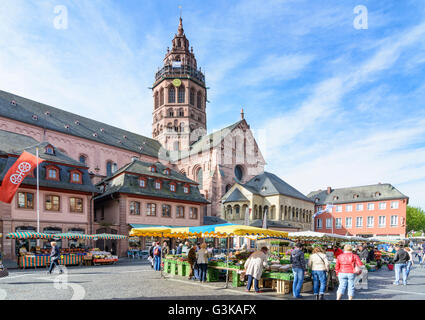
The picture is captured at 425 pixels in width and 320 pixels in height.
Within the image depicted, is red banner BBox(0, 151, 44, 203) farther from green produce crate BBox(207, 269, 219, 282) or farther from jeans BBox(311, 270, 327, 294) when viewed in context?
jeans BBox(311, 270, 327, 294)

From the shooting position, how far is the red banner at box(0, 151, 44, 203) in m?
18.6

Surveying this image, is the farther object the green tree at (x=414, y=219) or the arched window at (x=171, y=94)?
the green tree at (x=414, y=219)

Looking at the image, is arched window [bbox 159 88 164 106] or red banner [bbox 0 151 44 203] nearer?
red banner [bbox 0 151 44 203]

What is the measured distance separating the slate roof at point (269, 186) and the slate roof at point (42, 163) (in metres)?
26.9

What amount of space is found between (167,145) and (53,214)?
36.3 meters

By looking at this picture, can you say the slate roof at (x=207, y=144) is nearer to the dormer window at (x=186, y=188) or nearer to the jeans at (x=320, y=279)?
the dormer window at (x=186, y=188)

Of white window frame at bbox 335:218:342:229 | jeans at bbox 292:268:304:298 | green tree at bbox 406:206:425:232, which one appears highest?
jeans at bbox 292:268:304:298

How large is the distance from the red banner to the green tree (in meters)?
83.3

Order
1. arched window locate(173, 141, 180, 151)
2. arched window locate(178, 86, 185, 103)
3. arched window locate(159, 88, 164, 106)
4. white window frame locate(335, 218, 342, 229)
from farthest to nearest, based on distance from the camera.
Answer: arched window locate(159, 88, 164, 106)
arched window locate(178, 86, 185, 103)
arched window locate(173, 141, 180, 151)
white window frame locate(335, 218, 342, 229)

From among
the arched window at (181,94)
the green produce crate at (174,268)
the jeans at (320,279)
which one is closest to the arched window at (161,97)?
the arched window at (181,94)

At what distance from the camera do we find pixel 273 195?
47.6 m

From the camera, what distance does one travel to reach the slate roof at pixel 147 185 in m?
30.1

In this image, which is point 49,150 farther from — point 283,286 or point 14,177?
point 283,286

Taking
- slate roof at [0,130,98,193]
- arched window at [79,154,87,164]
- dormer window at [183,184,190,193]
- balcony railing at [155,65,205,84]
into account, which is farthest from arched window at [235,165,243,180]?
slate roof at [0,130,98,193]
